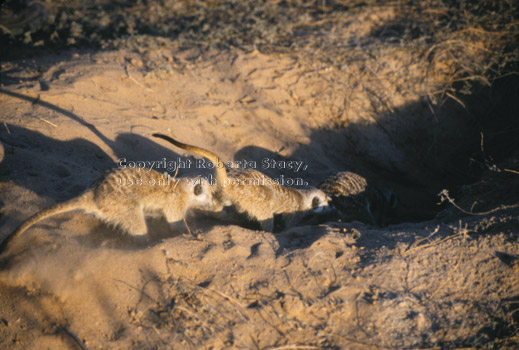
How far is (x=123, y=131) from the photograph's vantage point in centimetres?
397

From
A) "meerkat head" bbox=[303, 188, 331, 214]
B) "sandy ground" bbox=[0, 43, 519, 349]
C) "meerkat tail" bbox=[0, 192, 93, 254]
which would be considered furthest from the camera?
"meerkat head" bbox=[303, 188, 331, 214]

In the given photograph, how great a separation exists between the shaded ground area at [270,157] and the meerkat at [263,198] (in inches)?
17.0

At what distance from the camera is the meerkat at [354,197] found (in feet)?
13.8

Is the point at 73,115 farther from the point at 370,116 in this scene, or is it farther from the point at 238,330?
the point at 370,116

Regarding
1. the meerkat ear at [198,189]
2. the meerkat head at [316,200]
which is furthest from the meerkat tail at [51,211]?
the meerkat head at [316,200]

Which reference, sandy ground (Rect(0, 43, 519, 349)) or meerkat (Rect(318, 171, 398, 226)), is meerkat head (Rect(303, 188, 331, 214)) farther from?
sandy ground (Rect(0, 43, 519, 349))

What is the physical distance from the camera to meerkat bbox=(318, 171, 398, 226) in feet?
13.8

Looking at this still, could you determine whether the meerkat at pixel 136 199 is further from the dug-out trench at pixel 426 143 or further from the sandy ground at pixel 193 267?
the dug-out trench at pixel 426 143

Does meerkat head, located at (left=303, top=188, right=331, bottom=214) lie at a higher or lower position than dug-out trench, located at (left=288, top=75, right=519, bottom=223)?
lower

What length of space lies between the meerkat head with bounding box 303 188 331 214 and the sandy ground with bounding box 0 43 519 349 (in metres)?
0.68

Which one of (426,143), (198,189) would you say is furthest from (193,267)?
(426,143)

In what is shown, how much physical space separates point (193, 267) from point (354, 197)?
2.51m

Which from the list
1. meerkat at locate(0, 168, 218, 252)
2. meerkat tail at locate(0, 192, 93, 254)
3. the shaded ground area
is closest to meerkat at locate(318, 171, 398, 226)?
the shaded ground area

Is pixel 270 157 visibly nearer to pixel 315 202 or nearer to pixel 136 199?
pixel 315 202
